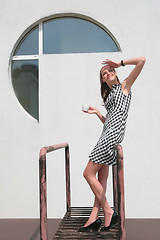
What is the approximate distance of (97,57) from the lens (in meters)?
3.61

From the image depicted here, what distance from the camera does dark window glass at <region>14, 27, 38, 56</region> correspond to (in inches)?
150

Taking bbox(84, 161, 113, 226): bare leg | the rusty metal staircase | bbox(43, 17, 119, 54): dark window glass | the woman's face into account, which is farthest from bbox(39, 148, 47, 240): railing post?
bbox(43, 17, 119, 54): dark window glass

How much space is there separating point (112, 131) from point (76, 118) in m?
1.65

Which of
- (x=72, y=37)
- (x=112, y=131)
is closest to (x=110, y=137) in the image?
(x=112, y=131)

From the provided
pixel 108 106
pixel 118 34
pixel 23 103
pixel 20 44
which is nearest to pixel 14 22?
pixel 20 44

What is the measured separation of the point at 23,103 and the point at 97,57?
1.17 m

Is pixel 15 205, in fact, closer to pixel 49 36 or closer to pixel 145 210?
pixel 145 210

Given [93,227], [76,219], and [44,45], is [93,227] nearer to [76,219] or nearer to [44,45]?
[76,219]

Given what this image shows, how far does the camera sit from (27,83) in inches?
149

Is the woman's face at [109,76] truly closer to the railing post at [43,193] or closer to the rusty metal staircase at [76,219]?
the rusty metal staircase at [76,219]

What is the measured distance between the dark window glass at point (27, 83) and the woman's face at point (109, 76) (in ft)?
5.83

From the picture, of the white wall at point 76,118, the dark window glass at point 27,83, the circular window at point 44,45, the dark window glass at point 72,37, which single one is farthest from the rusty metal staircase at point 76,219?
the dark window glass at point 72,37

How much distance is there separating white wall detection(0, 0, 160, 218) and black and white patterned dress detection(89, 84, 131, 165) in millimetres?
1485

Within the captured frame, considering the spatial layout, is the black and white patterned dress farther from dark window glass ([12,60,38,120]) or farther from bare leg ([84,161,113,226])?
dark window glass ([12,60,38,120])
